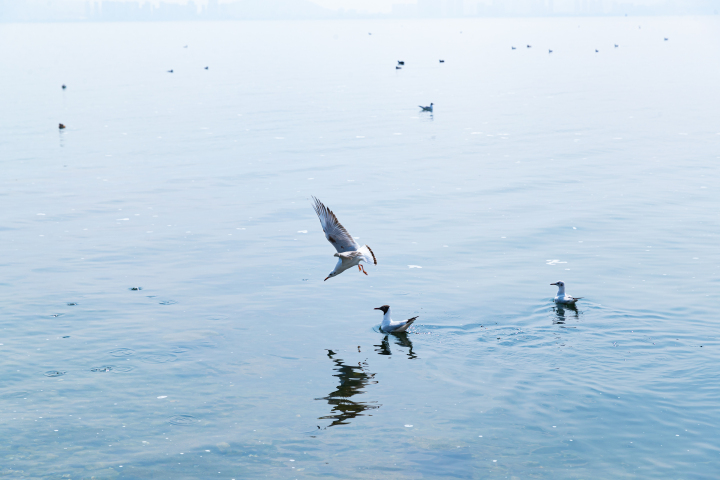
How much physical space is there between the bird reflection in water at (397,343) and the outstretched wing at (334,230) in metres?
2.92

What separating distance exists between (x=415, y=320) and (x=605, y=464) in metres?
7.97

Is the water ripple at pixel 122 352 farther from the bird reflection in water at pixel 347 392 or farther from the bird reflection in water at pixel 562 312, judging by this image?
the bird reflection in water at pixel 562 312

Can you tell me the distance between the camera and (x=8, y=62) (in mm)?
125688

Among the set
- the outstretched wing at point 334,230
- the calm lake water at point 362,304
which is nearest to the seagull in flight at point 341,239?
the outstretched wing at point 334,230

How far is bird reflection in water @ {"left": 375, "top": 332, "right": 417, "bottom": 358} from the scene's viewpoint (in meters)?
20.3

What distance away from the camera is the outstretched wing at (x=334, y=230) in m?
19.0

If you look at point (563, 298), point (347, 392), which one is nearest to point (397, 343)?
point (347, 392)

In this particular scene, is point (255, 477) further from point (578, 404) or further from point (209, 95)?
point (209, 95)

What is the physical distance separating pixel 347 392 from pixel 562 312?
7.76m

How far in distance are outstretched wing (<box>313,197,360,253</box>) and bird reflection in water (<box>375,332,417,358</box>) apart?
2920 mm

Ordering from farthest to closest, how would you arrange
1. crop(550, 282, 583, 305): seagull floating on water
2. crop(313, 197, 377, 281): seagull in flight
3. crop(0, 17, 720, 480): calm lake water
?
1. crop(550, 282, 583, 305): seagull floating on water
2. crop(313, 197, 377, 281): seagull in flight
3. crop(0, 17, 720, 480): calm lake water

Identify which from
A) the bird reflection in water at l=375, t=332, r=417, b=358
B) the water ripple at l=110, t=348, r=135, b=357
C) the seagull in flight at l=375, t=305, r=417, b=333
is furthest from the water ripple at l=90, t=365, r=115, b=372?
the seagull in flight at l=375, t=305, r=417, b=333

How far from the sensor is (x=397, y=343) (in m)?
20.8

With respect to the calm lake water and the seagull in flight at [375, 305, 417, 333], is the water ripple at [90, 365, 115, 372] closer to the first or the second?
the calm lake water
